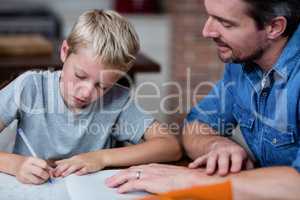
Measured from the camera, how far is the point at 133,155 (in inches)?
57.1

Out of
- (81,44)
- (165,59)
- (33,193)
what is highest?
(81,44)

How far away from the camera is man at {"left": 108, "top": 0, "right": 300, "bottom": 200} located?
1.24m

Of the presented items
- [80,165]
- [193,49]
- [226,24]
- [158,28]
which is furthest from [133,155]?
[158,28]

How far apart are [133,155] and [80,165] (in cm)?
16

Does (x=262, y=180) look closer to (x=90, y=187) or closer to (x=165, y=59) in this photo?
(x=90, y=187)

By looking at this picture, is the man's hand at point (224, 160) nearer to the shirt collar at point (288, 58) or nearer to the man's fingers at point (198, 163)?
the man's fingers at point (198, 163)

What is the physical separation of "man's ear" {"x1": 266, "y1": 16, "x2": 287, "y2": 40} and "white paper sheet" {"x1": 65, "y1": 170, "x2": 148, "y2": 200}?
1.57ft

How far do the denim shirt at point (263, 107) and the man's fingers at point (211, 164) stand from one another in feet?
0.55

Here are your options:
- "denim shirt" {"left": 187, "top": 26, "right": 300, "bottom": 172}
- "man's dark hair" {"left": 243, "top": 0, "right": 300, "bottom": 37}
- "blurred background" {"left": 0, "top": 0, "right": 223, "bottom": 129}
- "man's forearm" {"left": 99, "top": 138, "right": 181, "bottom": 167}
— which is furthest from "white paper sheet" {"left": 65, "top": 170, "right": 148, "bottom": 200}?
"blurred background" {"left": 0, "top": 0, "right": 223, "bottom": 129}

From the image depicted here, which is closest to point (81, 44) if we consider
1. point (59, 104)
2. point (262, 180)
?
point (59, 104)

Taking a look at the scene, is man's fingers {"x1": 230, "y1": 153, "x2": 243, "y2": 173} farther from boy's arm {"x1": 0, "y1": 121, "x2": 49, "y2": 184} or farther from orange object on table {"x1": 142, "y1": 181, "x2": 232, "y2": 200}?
boy's arm {"x1": 0, "y1": 121, "x2": 49, "y2": 184}

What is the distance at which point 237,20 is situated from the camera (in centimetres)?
137

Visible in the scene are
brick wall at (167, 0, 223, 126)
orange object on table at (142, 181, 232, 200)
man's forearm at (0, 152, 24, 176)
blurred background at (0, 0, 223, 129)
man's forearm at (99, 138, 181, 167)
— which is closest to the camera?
orange object on table at (142, 181, 232, 200)

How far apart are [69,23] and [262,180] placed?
3.55m
